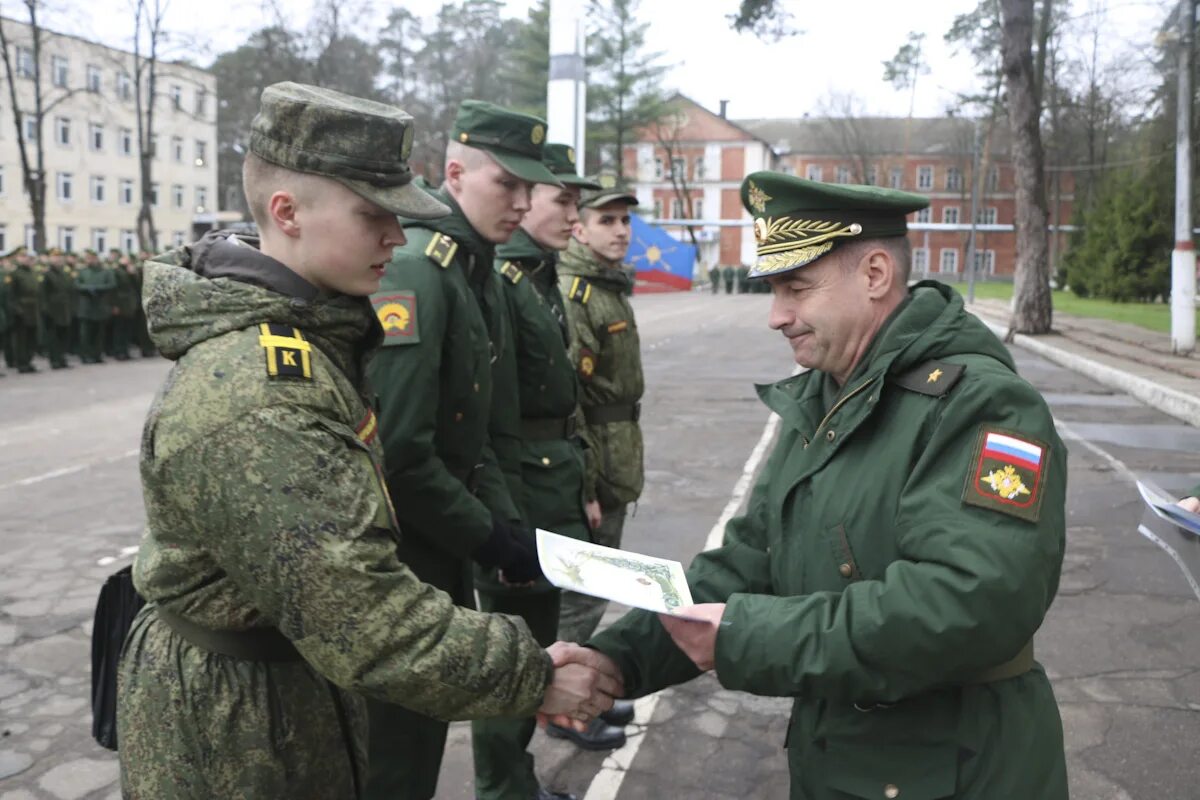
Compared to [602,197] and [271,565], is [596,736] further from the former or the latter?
[271,565]

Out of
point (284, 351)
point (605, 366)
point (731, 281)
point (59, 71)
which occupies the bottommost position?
point (605, 366)

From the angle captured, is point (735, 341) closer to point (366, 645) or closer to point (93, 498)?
point (93, 498)

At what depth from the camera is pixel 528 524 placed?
3.86 metres

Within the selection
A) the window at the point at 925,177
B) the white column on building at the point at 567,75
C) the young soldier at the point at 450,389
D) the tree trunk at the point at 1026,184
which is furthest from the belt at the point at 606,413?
the window at the point at 925,177

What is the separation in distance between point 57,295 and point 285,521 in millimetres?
17847

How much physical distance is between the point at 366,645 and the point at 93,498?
23.2 ft

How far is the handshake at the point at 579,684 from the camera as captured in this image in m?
2.08

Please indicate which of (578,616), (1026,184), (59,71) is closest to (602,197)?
(578,616)

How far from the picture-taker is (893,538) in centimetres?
191

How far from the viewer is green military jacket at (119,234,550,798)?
1716mm

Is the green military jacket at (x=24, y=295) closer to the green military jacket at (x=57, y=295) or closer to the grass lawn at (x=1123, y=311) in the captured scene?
the green military jacket at (x=57, y=295)

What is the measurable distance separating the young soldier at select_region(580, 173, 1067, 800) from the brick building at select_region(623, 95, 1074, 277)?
66.3 m

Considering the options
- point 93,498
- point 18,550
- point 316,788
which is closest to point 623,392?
point 316,788

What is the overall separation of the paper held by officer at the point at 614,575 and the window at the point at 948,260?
264 feet
